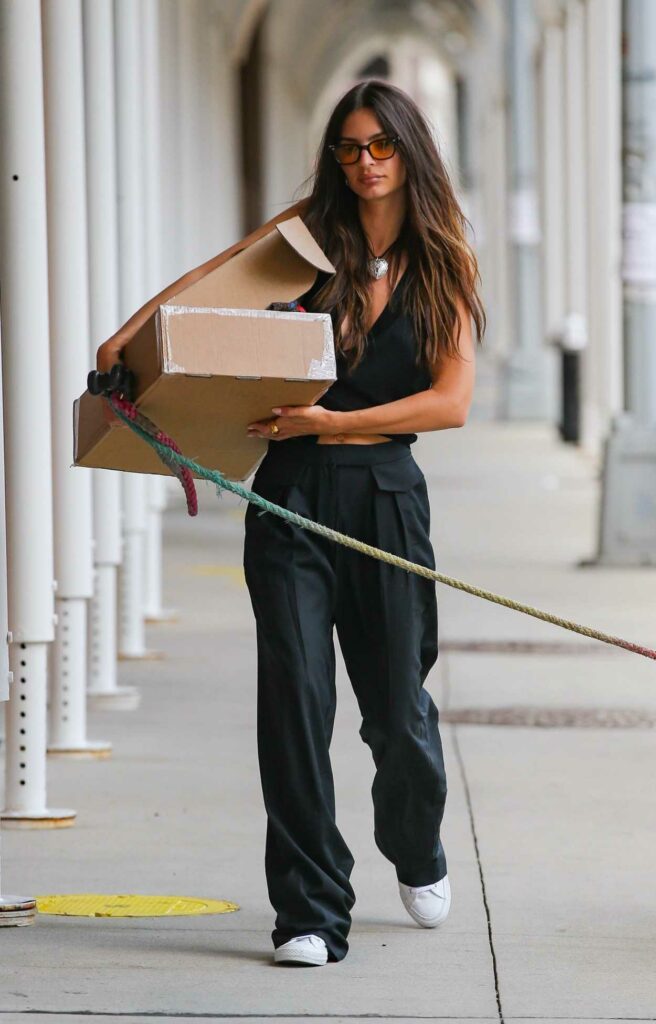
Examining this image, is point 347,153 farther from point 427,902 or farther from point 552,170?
point 552,170

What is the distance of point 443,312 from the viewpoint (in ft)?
16.1

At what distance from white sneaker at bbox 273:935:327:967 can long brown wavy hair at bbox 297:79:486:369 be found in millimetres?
1376

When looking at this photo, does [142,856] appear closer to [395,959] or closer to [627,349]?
[395,959]

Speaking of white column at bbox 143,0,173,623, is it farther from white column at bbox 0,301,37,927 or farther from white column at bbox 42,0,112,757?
white column at bbox 0,301,37,927

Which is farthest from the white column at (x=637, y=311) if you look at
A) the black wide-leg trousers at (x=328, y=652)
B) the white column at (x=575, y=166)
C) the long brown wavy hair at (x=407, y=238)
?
the white column at (x=575, y=166)

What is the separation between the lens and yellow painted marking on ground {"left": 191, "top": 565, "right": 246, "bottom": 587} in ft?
46.5

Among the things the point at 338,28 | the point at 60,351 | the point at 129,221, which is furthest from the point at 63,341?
the point at 338,28

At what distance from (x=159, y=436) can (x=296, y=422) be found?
0.33 m

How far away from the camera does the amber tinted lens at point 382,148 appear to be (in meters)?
4.85

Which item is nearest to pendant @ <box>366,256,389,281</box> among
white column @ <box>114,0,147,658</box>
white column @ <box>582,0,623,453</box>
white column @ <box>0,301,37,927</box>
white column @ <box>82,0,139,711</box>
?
white column @ <box>0,301,37,927</box>

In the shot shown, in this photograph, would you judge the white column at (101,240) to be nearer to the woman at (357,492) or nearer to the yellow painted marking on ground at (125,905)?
the yellow painted marking on ground at (125,905)

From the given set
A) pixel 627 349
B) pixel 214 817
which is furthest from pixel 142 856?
pixel 627 349

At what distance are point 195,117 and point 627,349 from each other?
915 centimetres

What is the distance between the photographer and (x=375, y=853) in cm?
627
